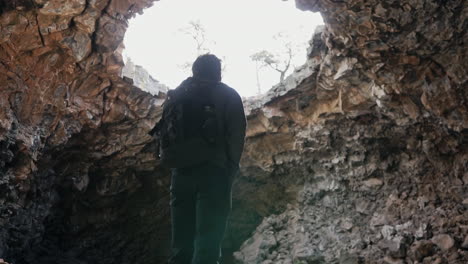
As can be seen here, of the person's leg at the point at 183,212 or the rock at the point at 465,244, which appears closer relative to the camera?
the person's leg at the point at 183,212

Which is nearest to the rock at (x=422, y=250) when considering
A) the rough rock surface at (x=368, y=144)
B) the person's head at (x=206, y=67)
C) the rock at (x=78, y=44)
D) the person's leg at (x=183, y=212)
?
the rough rock surface at (x=368, y=144)

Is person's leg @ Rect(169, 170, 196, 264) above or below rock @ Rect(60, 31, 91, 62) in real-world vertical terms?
below

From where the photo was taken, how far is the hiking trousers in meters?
2.32

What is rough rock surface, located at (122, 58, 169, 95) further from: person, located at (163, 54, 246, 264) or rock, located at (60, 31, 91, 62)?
person, located at (163, 54, 246, 264)

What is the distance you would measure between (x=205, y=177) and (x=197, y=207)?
196 millimetres

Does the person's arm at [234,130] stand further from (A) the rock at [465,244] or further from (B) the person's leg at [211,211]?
(A) the rock at [465,244]

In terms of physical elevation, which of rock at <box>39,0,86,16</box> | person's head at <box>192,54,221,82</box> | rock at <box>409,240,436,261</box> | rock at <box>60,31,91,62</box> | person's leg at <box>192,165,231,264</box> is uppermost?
rock at <box>39,0,86,16</box>

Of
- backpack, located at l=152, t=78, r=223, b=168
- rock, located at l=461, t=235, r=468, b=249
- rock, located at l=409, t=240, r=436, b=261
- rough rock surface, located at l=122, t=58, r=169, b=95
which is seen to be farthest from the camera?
rough rock surface, located at l=122, t=58, r=169, b=95

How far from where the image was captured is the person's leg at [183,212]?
2373 mm

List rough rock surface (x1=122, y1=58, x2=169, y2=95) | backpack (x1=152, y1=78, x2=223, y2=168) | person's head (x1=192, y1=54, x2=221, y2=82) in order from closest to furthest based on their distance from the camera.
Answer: backpack (x1=152, y1=78, x2=223, y2=168), person's head (x1=192, y1=54, x2=221, y2=82), rough rock surface (x1=122, y1=58, x2=169, y2=95)

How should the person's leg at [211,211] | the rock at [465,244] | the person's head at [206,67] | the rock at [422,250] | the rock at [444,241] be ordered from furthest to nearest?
the rock at [422,250], the rock at [444,241], the rock at [465,244], the person's head at [206,67], the person's leg at [211,211]

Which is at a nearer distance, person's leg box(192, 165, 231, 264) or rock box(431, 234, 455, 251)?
person's leg box(192, 165, 231, 264)

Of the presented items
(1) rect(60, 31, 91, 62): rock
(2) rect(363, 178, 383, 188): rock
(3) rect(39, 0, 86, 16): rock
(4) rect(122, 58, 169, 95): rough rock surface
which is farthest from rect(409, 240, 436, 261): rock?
(3) rect(39, 0, 86, 16): rock

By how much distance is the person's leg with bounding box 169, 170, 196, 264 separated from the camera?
237 centimetres
